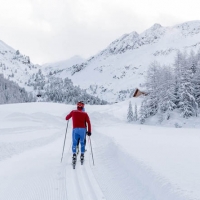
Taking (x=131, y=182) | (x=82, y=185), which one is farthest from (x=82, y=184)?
(x=131, y=182)

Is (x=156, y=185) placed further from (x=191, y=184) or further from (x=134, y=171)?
(x=134, y=171)

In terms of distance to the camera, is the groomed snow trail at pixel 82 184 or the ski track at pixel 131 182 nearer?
the ski track at pixel 131 182

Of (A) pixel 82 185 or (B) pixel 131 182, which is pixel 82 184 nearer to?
(A) pixel 82 185

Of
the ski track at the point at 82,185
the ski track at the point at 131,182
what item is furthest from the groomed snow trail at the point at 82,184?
the ski track at the point at 131,182

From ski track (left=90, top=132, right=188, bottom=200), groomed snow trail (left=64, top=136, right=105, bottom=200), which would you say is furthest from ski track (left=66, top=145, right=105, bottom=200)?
ski track (left=90, top=132, right=188, bottom=200)

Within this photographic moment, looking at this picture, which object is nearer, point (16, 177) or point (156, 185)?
point (156, 185)

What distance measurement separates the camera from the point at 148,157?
762 centimetres

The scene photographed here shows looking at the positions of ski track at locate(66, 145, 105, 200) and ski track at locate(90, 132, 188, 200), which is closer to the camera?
ski track at locate(90, 132, 188, 200)

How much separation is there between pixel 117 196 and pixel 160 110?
37.9m

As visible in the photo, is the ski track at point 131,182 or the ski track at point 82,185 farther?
the ski track at point 82,185

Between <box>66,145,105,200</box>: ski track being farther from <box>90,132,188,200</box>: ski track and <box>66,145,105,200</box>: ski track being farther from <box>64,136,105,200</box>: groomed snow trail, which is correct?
<box>90,132,188,200</box>: ski track

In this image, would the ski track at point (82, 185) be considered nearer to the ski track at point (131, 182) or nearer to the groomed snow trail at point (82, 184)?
the groomed snow trail at point (82, 184)

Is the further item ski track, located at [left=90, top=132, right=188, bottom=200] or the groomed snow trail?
the groomed snow trail

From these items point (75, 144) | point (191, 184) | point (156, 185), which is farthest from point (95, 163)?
point (191, 184)
